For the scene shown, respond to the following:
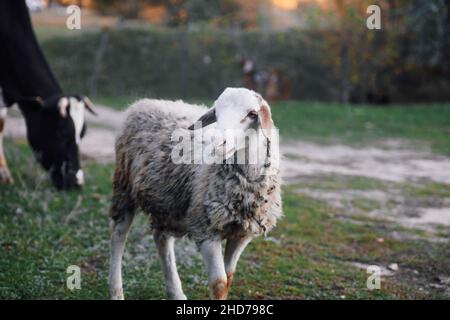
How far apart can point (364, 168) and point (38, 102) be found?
17.6 feet

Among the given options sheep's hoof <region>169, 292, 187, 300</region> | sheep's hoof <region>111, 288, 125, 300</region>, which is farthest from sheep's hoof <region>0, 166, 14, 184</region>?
sheep's hoof <region>169, 292, 187, 300</region>

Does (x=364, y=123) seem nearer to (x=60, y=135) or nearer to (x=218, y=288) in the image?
(x=60, y=135)

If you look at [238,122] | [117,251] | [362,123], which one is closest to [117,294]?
[117,251]

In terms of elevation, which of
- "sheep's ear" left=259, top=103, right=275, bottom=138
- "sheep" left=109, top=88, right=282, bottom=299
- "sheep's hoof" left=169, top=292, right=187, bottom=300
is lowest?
"sheep's hoof" left=169, top=292, right=187, bottom=300

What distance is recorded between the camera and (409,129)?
1402 centimetres

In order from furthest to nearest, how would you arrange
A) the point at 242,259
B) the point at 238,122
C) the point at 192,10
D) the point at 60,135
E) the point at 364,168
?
the point at 192,10 < the point at 364,168 < the point at 60,135 < the point at 242,259 < the point at 238,122

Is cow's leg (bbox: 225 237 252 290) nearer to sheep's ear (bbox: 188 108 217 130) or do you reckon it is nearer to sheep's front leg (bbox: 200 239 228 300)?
sheep's front leg (bbox: 200 239 228 300)

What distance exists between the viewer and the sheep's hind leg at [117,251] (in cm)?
479

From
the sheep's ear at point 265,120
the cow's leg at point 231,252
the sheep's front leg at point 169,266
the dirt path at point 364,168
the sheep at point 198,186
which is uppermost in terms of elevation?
the sheep's ear at point 265,120

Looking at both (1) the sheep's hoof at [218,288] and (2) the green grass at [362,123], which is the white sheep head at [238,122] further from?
(2) the green grass at [362,123]

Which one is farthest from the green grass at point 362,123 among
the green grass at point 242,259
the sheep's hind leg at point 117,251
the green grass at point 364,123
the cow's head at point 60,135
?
the sheep's hind leg at point 117,251

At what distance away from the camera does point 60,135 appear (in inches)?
304

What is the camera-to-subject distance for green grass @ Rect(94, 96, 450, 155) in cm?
1272

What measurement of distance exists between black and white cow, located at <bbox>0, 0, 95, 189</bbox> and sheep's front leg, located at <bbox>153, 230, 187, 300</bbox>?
3.17m
